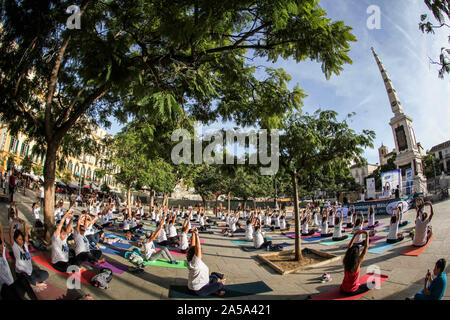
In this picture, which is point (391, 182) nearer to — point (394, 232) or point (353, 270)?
point (394, 232)

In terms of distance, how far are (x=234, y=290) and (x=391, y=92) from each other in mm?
64633

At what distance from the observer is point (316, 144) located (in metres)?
8.69

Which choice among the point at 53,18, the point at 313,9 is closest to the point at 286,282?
the point at 313,9

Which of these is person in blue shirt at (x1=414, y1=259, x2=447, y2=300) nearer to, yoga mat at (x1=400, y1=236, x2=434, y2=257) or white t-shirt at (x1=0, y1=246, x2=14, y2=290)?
yoga mat at (x1=400, y1=236, x2=434, y2=257)

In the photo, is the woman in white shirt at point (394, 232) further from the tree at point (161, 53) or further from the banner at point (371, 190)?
the banner at point (371, 190)

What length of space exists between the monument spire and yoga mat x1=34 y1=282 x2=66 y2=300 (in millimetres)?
62766

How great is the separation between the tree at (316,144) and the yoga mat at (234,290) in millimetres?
3315

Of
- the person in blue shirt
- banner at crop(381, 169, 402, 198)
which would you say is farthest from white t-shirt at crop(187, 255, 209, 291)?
banner at crop(381, 169, 402, 198)

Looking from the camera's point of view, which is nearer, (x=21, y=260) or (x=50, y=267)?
(x=21, y=260)

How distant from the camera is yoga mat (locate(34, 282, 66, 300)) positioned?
474cm

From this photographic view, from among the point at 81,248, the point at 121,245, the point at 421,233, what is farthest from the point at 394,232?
the point at 121,245

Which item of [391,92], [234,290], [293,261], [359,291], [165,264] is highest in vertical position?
[391,92]
